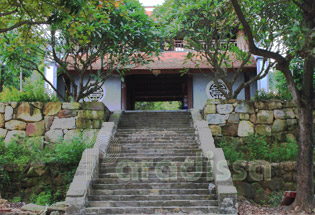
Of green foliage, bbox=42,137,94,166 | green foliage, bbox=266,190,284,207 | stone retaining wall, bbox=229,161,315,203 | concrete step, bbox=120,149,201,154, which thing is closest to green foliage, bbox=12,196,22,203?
green foliage, bbox=42,137,94,166

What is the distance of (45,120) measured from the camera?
955 cm

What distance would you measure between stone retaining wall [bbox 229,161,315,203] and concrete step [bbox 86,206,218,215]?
5.97ft

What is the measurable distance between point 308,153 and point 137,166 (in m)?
3.51

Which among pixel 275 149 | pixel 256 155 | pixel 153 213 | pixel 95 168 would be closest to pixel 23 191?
pixel 95 168

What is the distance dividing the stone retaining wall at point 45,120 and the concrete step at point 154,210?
352cm

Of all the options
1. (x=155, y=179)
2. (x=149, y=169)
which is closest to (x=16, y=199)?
(x=149, y=169)

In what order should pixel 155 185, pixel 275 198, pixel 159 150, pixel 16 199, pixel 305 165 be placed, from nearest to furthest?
1. pixel 305 165
2. pixel 155 185
3. pixel 16 199
4. pixel 275 198
5. pixel 159 150

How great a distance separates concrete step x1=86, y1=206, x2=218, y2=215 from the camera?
6.15 meters

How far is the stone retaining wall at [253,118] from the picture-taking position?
9.70m

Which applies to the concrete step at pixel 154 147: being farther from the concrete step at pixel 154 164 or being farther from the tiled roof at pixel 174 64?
the tiled roof at pixel 174 64

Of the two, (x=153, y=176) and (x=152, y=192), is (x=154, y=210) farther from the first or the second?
(x=153, y=176)

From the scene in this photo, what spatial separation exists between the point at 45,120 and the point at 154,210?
15.7 feet

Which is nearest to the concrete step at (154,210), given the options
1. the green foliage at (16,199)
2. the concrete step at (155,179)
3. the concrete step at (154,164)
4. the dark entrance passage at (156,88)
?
the concrete step at (155,179)

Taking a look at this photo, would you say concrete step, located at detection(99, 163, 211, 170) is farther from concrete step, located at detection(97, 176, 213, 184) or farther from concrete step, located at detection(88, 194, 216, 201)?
concrete step, located at detection(88, 194, 216, 201)
